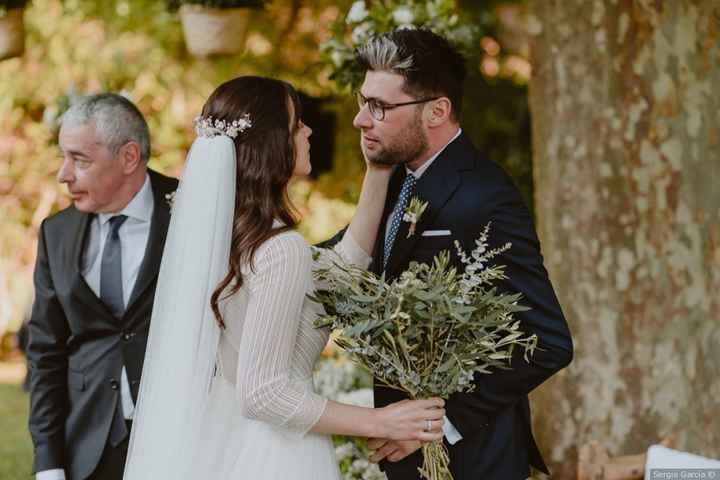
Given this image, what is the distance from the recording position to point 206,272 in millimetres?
2820

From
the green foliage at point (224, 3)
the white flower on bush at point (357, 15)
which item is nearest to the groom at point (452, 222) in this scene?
the white flower on bush at point (357, 15)

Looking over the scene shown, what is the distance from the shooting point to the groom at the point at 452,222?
9.44 ft

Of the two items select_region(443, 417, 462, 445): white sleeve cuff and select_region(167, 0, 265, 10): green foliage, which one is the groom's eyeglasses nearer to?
select_region(443, 417, 462, 445): white sleeve cuff

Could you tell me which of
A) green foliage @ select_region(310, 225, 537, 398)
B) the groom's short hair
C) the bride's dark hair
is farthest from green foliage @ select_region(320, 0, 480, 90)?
green foliage @ select_region(310, 225, 537, 398)

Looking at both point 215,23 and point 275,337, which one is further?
point 215,23

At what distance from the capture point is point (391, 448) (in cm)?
282

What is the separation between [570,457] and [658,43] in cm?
205

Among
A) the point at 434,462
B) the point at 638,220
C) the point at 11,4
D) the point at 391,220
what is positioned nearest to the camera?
the point at 434,462

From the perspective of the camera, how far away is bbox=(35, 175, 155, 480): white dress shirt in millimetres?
3488

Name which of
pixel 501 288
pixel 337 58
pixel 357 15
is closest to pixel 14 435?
pixel 337 58

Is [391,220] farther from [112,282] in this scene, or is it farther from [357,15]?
[357,15]

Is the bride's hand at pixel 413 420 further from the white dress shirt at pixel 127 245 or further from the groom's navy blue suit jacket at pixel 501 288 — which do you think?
→ the white dress shirt at pixel 127 245

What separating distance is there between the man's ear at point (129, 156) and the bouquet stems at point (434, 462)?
146 cm

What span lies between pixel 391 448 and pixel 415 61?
1154 millimetres
